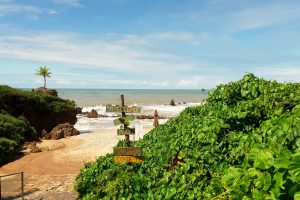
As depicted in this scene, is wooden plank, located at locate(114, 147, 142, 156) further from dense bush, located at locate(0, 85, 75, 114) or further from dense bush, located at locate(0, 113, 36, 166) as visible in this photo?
dense bush, located at locate(0, 85, 75, 114)

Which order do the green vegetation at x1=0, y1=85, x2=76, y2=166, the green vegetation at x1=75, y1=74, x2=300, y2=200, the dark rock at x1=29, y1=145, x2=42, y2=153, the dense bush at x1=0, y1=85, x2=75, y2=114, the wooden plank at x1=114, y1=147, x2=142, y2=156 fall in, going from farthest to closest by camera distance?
the dense bush at x1=0, y1=85, x2=75, y2=114 → the green vegetation at x1=0, y1=85, x2=76, y2=166 → the dark rock at x1=29, y1=145, x2=42, y2=153 → the wooden plank at x1=114, y1=147, x2=142, y2=156 → the green vegetation at x1=75, y1=74, x2=300, y2=200

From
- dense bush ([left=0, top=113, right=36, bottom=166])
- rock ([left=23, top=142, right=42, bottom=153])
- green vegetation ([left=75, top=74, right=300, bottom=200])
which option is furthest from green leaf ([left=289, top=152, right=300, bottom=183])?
rock ([left=23, top=142, right=42, bottom=153])

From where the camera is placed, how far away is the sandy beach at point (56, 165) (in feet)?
42.3

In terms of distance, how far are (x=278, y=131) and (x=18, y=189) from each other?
1099cm

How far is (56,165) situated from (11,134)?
18.4ft

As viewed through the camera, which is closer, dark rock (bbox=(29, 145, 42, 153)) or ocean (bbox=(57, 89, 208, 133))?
dark rock (bbox=(29, 145, 42, 153))

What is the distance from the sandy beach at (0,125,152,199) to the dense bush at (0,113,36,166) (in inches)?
29.1

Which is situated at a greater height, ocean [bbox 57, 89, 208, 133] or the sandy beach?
ocean [bbox 57, 89, 208, 133]

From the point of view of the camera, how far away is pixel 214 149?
20.9 feet

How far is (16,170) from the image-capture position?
17328mm

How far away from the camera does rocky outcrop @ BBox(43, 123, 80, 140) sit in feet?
88.3

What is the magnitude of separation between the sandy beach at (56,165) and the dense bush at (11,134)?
2.42 feet

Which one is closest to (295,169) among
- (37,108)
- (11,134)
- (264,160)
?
(264,160)

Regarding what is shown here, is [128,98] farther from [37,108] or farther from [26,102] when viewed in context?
[26,102]
